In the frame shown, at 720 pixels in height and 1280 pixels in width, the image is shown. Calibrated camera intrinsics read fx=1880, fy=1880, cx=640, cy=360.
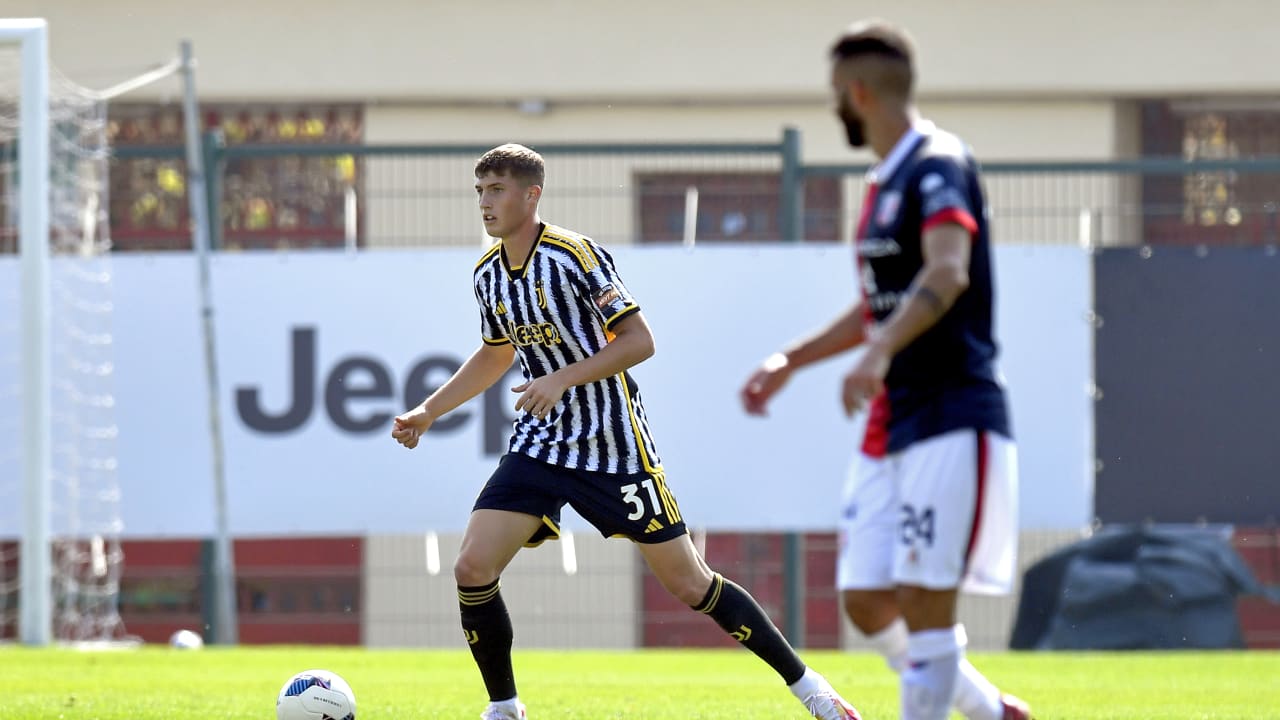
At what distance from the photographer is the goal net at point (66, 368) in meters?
13.5

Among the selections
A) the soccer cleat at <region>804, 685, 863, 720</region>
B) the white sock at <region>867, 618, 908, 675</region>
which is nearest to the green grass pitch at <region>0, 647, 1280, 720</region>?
the soccer cleat at <region>804, 685, 863, 720</region>

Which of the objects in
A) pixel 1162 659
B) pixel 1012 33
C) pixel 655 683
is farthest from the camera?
pixel 1012 33

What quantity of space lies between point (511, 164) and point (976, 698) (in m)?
2.82

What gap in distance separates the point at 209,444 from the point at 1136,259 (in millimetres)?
7026

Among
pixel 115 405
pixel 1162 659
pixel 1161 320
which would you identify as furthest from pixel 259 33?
pixel 1162 659

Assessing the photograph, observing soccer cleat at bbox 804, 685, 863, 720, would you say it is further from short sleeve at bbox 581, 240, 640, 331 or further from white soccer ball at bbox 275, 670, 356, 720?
white soccer ball at bbox 275, 670, 356, 720

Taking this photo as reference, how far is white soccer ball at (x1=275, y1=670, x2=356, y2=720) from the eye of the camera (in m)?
7.30

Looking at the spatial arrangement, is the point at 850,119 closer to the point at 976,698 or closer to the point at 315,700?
the point at 976,698

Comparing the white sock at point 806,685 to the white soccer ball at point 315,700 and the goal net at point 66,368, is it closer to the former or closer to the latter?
the white soccer ball at point 315,700

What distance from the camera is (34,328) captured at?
44.1 ft

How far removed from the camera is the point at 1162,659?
1312cm

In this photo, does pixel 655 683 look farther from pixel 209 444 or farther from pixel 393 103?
pixel 393 103

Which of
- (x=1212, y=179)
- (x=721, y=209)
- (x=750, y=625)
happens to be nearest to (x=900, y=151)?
→ (x=750, y=625)

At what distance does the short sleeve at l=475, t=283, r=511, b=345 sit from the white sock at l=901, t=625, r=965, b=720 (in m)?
2.73
